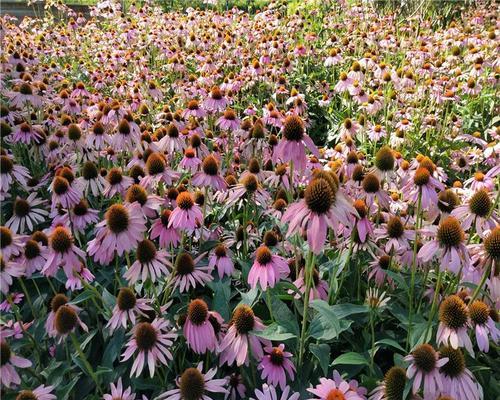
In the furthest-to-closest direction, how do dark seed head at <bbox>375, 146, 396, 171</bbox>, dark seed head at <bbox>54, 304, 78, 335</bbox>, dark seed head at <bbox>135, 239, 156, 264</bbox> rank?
1. dark seed head at <bbox>375, 146, 396, 171</bbox>
2. dark seed head at <bbox>135, 239, 156, 264</bbox>
3. dark seed head at <bbox>54, 304, 78, 335</bbox>

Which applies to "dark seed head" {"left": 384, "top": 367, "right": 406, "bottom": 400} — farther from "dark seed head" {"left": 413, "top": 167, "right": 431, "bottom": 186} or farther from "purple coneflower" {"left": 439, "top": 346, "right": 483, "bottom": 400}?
"dark seed head" {"left": 413, "top": 167, "right": 431, "bottom": 186}

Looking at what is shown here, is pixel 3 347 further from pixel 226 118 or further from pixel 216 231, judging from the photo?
pixel 226 118

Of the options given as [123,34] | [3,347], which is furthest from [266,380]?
[123,34]

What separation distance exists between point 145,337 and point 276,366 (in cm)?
40

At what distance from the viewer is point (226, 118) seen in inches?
107

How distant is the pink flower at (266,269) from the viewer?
1523 mm

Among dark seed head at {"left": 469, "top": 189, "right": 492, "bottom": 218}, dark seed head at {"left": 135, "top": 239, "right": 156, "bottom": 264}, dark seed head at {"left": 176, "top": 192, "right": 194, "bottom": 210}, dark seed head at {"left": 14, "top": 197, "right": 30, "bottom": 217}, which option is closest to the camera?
dark seed head at {"left": 135, "top": 239, "right": 156, "bottom": 264}

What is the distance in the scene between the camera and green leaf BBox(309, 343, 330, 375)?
1438 mm

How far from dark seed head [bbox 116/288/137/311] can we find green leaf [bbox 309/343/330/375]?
1.87 feet

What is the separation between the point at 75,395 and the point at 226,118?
165 cm

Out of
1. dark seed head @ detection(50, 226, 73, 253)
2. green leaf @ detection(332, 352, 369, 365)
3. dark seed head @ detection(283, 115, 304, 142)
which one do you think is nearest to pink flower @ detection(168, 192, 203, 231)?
dark seed head @ detection(50, 226, 73, 253)

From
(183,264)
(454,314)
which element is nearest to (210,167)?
(183,264)

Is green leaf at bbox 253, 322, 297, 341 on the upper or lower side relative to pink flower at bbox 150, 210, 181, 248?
lower

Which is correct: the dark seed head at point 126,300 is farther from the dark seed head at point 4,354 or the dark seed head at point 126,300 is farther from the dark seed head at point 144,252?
the dark seed head at point 4,354
